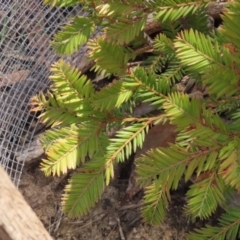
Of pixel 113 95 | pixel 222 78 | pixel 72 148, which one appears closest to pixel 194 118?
pixel 222 78

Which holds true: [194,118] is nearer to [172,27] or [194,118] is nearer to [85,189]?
[85,189]

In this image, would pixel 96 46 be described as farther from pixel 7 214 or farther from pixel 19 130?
pixel 19 130

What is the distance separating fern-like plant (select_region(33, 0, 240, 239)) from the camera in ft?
3.13

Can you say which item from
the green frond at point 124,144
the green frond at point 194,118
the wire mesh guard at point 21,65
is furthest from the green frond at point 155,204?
the wire mesh guard at point 21,65

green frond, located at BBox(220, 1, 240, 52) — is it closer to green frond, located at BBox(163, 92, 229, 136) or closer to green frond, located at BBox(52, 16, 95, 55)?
green frond, located at BBox(163, 92, 229, 136)

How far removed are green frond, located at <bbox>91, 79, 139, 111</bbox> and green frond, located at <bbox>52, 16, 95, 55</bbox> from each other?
0.59 ft

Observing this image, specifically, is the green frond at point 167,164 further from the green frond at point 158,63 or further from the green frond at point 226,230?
the green frond at point 158,63

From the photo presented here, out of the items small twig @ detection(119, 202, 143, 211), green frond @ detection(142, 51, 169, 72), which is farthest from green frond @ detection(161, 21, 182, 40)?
small twig @ detection(119, 202, 143, 211)

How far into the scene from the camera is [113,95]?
3.51ft

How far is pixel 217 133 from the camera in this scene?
97 centimetres

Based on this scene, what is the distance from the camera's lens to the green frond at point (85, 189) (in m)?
1.11

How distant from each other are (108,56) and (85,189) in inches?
12.7

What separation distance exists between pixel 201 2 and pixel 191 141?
0.32 meters

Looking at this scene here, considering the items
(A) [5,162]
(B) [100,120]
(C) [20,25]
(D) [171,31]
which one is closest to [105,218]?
(A) [5,162]
